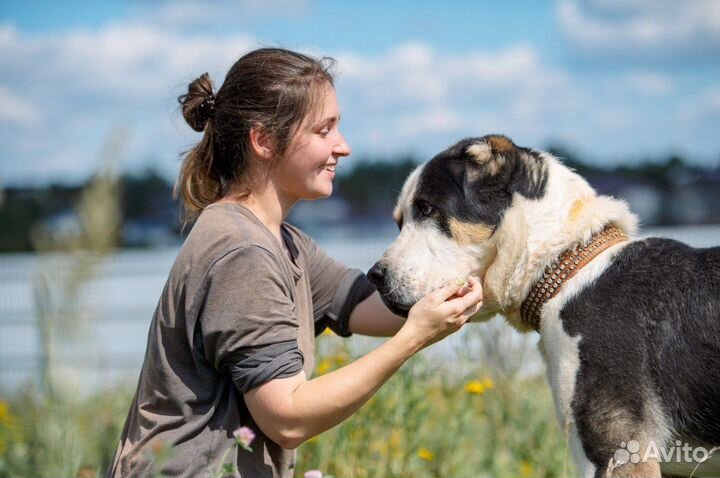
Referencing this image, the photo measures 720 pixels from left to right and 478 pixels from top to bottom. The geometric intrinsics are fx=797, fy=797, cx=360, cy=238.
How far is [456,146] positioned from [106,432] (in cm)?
278

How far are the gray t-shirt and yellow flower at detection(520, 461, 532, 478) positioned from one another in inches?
76.6

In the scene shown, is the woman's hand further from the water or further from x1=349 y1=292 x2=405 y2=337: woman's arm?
the water

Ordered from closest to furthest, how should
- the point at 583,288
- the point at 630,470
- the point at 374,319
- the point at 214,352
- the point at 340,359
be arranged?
1. the point at 630,470
2. the point at 214,352
3. the point at 583,288
4. the point at 374,319
5. the point at 340,359

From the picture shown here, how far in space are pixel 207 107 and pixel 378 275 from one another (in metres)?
0.99

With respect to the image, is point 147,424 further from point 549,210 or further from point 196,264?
point 549,210

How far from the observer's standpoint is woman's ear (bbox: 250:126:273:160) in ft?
10.2

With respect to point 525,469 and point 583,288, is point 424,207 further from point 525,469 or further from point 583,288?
point 525,469

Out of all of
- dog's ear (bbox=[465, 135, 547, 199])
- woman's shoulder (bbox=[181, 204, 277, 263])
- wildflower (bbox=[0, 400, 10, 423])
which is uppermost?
dog's ear (bbox=[465, 135, 547, 199])

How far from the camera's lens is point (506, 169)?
10.6 feet

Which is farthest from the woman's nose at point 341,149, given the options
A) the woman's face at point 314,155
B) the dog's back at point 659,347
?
the dog's back at point 659,347

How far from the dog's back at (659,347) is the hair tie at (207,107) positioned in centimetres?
166

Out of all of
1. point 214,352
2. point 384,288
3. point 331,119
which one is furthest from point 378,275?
point 214,352

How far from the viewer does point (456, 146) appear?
3.40 meters

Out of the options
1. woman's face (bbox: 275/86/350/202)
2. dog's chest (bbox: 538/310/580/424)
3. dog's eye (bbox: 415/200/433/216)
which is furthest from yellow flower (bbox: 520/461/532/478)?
woman's face (bbox: 275/86/350/202)
